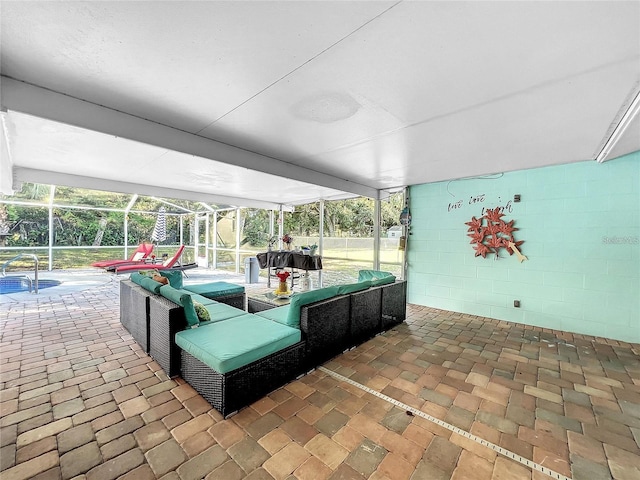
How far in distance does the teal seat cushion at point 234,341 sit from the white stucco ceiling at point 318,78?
1894 millimetres

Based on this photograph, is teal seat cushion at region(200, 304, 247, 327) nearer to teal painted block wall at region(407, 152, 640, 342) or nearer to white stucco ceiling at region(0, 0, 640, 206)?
white stucco ceiling at region(0, 0, 640, 206)

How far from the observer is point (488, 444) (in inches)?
65.2

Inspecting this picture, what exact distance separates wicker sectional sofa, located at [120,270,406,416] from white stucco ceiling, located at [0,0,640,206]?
1.64 metres

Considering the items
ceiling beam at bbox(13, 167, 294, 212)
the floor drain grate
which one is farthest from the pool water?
the floor drain grate

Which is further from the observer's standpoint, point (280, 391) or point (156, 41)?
point (280, 391)

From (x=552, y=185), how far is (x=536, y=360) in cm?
252

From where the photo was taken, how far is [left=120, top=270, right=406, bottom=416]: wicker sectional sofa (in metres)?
1.93

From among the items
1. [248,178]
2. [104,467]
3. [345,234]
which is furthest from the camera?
[345,234]

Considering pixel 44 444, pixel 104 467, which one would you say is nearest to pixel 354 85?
pixel 104 467

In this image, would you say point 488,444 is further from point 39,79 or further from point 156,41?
point 39,79

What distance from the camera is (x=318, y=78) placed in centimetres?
179

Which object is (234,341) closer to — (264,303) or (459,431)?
(264,303)

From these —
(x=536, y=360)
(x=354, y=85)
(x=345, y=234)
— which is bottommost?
(x=536, y=360)

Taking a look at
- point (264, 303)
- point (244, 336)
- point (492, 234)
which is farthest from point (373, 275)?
point (244, 336)
